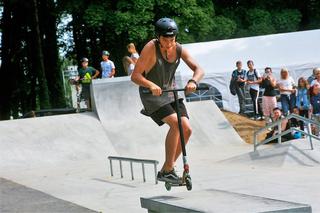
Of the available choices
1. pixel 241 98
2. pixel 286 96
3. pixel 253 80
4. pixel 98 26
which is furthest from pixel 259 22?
pixel 286 96

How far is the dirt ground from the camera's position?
737 inches

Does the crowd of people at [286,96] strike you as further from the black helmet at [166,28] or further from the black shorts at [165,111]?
the black helmet at [166,28]

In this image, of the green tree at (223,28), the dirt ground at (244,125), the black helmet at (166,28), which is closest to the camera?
the black helmet at (166,28)

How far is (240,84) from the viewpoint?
66.9 feet

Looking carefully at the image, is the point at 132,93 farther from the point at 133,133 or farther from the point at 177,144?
the point at 177,144

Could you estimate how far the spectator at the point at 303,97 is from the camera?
16.4 metres

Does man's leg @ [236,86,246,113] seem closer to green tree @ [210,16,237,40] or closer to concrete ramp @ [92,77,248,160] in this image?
concrete ramp @ [92,77,248,160]

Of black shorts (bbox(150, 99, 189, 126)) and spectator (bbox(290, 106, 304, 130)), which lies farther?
spectator (bbox(290, 106, 304, 130))

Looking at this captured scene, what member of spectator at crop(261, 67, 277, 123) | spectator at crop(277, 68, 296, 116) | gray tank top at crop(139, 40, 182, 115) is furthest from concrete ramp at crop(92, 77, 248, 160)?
gray tank top at crop(139, 40, 182, 115)

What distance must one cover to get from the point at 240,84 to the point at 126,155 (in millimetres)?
5926

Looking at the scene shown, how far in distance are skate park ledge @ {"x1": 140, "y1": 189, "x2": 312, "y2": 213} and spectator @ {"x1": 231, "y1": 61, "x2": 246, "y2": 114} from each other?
13.8 meters

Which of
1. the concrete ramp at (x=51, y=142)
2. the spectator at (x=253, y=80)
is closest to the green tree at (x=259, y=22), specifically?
the spectator at (x=253, y=80)

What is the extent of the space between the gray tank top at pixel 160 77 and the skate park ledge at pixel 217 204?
1.02 meters

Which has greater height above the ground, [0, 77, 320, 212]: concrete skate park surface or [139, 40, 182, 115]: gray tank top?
[139, 40, 182, 115]: gray tank top
